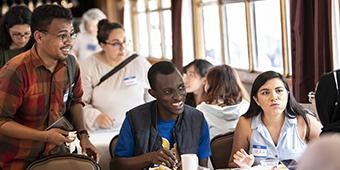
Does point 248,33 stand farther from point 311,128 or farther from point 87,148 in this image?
point 87,148

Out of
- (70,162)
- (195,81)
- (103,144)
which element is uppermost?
(195,81)

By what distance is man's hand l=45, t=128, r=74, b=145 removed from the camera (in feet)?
9.15

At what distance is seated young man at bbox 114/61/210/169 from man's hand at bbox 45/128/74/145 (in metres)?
0.38

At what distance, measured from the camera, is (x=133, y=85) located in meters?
4.57

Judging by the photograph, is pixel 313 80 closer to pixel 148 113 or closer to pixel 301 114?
pixel 301 114

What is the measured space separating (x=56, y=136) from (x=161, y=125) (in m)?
0.57

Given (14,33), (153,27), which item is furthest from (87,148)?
(153,27)

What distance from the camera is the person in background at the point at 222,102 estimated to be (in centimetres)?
399

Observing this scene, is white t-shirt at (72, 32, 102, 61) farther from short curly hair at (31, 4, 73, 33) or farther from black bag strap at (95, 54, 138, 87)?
short curly hair at (31, 4, 73, 33)

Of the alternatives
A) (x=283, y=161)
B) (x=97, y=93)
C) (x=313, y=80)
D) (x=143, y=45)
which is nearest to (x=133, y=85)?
(x=97, y=93)

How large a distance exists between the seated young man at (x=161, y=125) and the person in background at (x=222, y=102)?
33.6 inches

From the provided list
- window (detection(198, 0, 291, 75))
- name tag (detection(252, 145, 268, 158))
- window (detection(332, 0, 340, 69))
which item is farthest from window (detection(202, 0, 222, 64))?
name tag (detection(252, 145, 268, 158))

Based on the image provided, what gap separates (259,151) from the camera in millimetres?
3229

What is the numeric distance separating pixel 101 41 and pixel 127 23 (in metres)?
6.96
